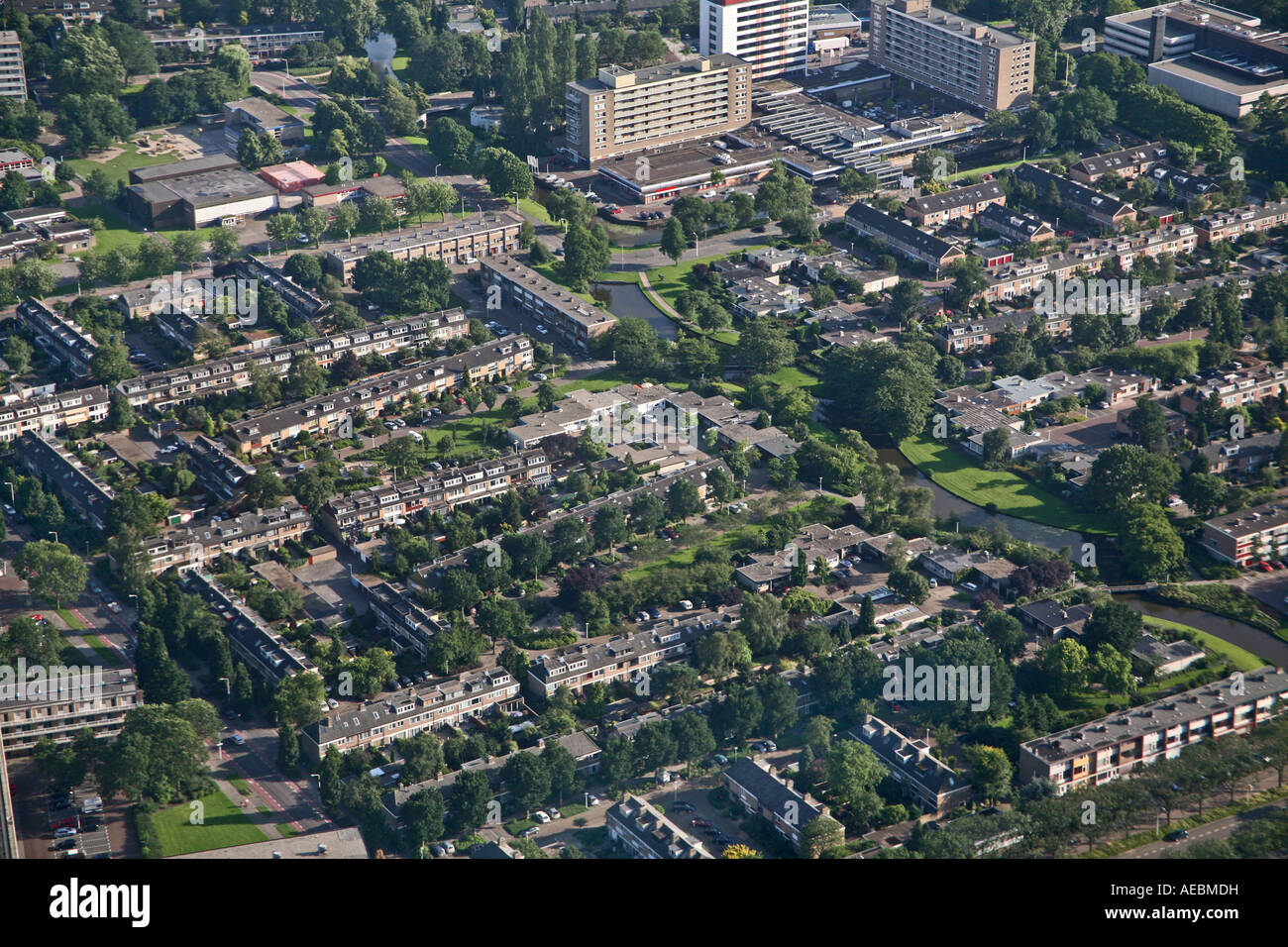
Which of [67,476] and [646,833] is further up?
[67,476]

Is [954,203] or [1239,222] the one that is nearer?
[1239,222]

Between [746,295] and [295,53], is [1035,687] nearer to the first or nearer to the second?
[746,295]

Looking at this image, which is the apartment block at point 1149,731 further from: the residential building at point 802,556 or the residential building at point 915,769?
the residential building at point 802,556

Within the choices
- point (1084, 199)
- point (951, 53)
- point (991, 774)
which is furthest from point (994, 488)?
point (951, 53)

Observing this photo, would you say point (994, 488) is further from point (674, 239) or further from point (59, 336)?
point (59, 336)

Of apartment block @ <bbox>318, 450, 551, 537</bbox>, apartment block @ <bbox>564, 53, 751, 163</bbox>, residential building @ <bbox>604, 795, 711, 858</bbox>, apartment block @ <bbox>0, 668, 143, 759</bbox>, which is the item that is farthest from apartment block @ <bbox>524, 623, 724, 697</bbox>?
apartment block @ <bbox>564, 53, 751, 163</bbox>

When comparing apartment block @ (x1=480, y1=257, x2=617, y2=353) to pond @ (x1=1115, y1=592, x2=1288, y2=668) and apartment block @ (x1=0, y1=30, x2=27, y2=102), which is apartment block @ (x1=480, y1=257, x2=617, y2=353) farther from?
apartment block @ (x1=0, y1=30, x2=27, y2=102)

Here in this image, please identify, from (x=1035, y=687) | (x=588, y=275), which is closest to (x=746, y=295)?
(x=588, y=275)

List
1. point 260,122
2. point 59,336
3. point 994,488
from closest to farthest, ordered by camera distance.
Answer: point 994,488
point 59,336
point 260,122
